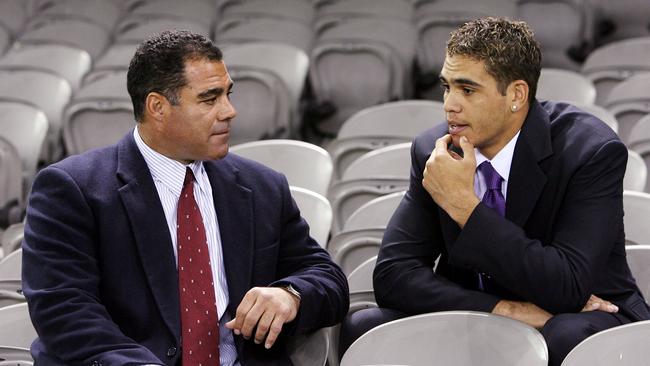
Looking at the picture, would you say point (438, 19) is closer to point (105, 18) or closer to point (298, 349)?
point (105, 18)

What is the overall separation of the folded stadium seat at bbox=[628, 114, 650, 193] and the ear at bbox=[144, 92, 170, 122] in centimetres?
230

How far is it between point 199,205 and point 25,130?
270 cm

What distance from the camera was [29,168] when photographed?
5551 mm

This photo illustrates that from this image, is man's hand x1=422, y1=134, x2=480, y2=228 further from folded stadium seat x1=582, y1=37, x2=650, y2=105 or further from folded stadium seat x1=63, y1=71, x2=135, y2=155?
folded stadium seat x1=582, y1=37, x2=650, y2=105

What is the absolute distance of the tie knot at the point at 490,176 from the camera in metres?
3.20

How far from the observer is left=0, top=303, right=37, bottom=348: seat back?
3.20 metres

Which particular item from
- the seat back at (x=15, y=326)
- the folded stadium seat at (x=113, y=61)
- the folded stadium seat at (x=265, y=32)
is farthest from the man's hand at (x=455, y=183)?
the folded stadium seat at (x=265, y=32)

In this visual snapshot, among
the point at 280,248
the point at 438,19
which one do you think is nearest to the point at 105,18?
the point at 438,19

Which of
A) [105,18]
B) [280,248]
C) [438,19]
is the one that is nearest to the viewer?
[280,248]

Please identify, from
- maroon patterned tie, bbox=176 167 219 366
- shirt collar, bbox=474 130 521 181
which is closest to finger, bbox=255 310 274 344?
maroon patterned tie, bbox=176 167 219 366

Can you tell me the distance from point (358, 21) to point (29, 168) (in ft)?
7.60

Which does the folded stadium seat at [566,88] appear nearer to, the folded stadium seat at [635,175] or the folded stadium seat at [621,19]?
the folded stadium seat at [635,175]

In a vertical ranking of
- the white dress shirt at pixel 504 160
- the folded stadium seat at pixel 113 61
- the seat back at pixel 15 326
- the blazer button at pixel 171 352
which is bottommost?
the folded stadium seat at pixel 113 61

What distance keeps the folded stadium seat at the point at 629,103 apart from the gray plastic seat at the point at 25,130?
2.69m
